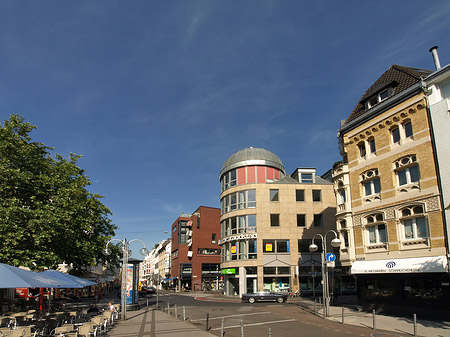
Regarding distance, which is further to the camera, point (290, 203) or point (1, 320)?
point (290, 203)

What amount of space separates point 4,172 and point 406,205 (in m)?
24.1

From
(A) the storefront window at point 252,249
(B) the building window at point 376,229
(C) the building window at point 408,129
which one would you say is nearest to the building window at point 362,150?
(C) the building window at point 408,129

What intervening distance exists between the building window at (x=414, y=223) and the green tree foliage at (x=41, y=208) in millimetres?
20317

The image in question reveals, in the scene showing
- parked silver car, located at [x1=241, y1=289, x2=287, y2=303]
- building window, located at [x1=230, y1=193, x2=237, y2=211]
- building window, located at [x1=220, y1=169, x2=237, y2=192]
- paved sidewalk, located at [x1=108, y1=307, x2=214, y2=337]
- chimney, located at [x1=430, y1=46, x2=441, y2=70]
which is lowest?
parked silver car, located at [x1=241, y1=289, x2=287, y2=303]

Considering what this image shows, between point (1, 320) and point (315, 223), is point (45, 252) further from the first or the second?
point (315, 223)

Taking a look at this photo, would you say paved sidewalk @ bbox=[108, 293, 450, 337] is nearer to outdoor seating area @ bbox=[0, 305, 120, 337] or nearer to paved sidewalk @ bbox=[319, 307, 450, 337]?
paved sidewalk @ bbox=[319, 307, 450, 337]

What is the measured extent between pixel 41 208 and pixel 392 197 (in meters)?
21.9

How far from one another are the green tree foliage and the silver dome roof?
23126mm

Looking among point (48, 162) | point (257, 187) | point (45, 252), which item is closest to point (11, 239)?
point (45, 252)

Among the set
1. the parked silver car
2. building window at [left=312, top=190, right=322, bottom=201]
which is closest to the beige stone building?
the parked silver car

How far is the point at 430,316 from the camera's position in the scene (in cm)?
1883

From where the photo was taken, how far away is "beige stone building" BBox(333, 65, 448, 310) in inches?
761

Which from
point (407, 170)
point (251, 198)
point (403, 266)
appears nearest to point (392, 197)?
point (407, 170)

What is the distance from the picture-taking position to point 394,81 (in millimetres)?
23422
